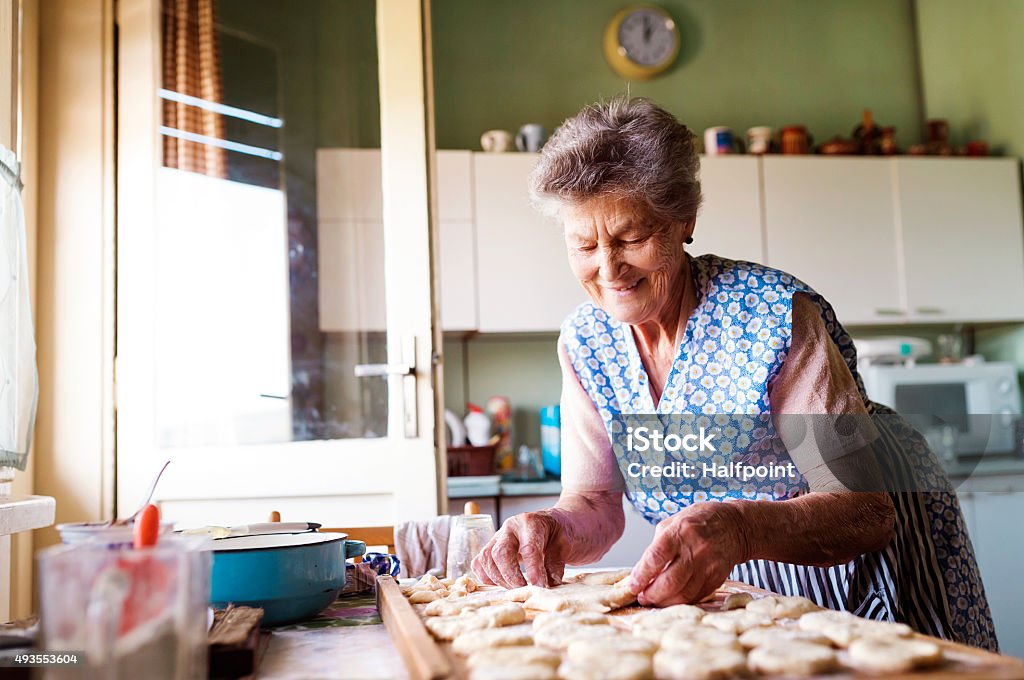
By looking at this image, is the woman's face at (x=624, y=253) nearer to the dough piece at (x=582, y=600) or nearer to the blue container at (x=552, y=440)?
the dough piece at (x=582, y=600)

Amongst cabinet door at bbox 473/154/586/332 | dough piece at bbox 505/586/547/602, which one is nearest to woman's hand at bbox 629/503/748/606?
dough piece at bbox 505/586/547/602

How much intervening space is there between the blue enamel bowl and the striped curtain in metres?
1.76

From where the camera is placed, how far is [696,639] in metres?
0.73

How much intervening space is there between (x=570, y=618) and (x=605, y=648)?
132 mm

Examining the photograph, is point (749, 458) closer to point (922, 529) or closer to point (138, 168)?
point (922, 529)

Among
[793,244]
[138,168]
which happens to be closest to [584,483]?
[138,168]

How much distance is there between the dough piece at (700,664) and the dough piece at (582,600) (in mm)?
227

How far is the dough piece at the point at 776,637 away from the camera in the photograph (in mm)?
Result: 721

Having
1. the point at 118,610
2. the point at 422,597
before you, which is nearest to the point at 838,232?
the point at 422,597

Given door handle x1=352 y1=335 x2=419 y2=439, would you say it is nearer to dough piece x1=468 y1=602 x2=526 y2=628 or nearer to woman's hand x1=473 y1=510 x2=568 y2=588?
woman's hand x1=473 y1=510 x2=568 y2=588

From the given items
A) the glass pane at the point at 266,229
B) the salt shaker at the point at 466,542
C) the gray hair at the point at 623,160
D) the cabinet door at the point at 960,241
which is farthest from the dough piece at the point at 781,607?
the cabinet door at the point at 960,241

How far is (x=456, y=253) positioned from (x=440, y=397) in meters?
0.94

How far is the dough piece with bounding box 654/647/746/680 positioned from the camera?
0.64 meters

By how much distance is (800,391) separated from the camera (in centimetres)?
121
